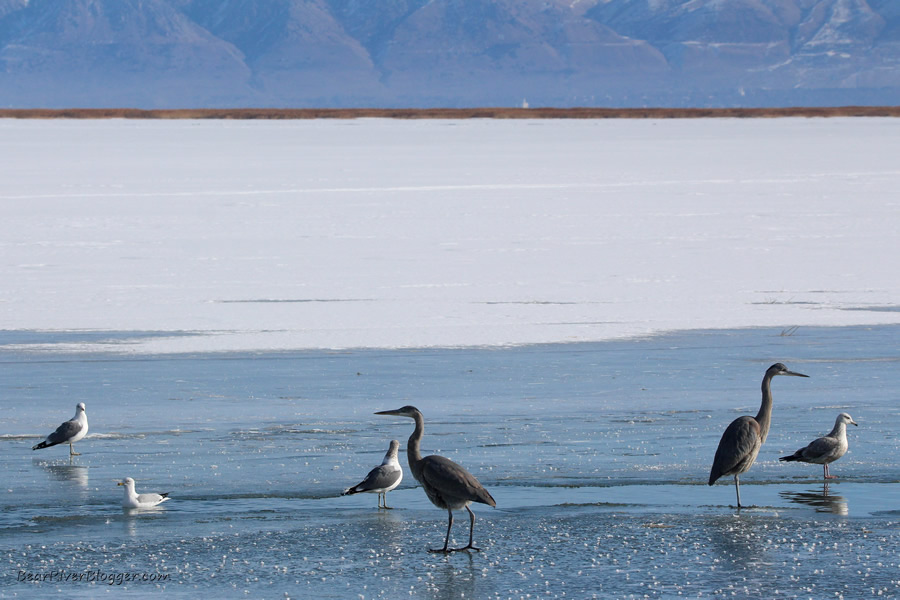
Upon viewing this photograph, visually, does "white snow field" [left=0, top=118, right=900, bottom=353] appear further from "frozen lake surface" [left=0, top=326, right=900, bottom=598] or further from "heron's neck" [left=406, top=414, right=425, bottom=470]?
"heron's neck" [left=406, top=414, right=425, bottom=470]

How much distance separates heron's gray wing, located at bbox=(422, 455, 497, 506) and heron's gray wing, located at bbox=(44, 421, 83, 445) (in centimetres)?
327

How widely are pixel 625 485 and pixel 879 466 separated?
178 cm

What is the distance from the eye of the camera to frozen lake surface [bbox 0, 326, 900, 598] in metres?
7.46

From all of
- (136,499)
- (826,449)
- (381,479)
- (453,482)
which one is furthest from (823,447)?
(136,499)

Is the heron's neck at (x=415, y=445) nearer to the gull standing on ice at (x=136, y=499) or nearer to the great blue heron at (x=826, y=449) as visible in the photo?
the gull standing on ice at (x=136, y=499)

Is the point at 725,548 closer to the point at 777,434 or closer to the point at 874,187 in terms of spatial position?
the point at 777,434

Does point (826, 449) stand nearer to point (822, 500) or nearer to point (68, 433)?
point (822, 500)

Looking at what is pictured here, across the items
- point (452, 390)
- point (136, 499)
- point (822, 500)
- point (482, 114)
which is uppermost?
point (482, 114)

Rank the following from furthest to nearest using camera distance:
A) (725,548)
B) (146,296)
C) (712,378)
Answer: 1. (146,296)
2. (712,378)
3. (725,548)

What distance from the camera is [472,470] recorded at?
9.63 m

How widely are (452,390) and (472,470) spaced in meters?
3.11

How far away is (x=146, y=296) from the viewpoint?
62.6 ft

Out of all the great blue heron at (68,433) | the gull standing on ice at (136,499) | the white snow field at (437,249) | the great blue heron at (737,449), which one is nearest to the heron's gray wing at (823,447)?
the great blue heron at (737,449)

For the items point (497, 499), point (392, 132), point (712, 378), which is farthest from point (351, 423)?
point (392, 132)
